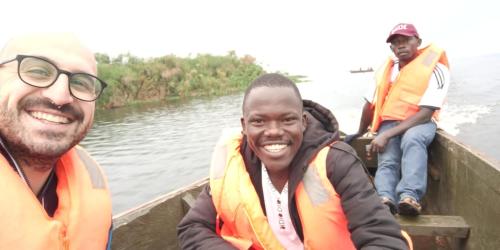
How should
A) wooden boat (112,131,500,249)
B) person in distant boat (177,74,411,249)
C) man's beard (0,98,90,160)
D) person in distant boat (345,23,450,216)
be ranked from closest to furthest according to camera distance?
1. man's beard (0,98,90,160)
2. person in distant boat (177,74,411,249)
3. wooden boat (112,131,500,249)
4. person in distant boat (345,23,450,216)

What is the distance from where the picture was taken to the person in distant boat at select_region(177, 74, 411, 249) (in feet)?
4.87

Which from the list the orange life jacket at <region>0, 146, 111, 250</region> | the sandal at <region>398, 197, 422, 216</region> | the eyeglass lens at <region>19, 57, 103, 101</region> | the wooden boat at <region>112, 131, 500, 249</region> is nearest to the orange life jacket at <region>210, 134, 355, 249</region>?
the orange life jacket at <region>0, 146, 111, 250</region>

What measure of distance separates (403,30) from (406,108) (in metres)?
0.69

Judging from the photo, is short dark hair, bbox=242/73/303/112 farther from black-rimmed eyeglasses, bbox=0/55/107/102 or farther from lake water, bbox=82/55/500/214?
lake water, bbox=82/55/500/214

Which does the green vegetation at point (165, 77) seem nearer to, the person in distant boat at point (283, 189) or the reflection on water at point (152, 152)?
the reflection on water at point (152, 152)

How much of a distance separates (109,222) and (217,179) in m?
0.50

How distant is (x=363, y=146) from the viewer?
12.5 ft

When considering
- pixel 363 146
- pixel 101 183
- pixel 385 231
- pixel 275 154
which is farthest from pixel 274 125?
pixel 363 146

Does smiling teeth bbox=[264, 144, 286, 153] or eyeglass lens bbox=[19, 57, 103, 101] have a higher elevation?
eyeglass lens bbox=[19, 57, 103, 101]

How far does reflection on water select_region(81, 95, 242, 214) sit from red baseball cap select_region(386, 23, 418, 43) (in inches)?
222

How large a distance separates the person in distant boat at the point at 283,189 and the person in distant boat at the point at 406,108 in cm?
138

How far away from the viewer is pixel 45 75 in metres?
1.28

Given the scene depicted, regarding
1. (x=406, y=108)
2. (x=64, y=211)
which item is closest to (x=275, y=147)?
(x=64, y=211)

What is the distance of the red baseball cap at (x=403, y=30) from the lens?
3.17m
